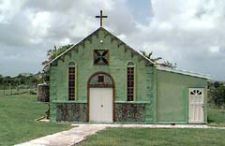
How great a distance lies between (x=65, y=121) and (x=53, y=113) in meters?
0.84

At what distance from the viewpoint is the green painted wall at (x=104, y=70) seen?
2712cm

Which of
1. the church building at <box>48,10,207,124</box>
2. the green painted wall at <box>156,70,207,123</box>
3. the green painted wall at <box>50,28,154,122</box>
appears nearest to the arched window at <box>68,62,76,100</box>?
the church building at <box>48,10,207,124</box>

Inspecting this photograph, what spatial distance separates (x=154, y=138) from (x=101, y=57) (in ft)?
29.4

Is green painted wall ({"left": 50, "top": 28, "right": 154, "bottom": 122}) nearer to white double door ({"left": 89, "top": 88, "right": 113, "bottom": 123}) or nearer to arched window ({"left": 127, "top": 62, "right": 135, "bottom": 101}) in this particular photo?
arched window ({"left": 127, "top": 62, "right": 135, "bottom": 101})

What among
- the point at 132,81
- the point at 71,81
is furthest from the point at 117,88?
the point at 71,81

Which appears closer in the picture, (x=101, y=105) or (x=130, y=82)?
(x=130, y=82)

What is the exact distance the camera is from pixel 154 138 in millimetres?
19281

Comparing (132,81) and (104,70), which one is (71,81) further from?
(132,81)

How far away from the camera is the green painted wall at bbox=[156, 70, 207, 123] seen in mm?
27266

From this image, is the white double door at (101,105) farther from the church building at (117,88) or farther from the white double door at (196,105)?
the white double door at (196,105)

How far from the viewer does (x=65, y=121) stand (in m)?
27.3

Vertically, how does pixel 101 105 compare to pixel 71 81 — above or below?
below

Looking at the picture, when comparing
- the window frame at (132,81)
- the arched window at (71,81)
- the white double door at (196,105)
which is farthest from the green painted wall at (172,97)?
the arched window at (71,81)

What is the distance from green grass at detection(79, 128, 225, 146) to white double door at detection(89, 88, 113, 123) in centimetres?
476
